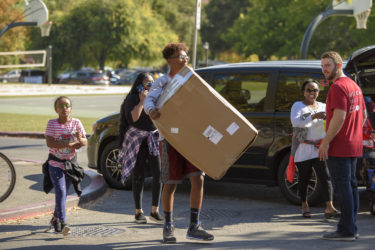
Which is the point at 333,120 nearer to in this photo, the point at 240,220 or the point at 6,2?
the point at 240,220

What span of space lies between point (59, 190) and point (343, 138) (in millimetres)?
2777

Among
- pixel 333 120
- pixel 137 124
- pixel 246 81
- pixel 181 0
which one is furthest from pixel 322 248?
pixel 181 0

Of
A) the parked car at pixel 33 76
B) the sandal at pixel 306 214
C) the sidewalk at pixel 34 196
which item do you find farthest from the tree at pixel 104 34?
the sandal at pixel 306 214

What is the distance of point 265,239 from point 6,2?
50.3 meters

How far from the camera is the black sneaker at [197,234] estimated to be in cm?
611

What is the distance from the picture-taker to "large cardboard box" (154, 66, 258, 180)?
5.78 metres

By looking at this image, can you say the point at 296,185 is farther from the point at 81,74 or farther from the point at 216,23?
the point at 216,23

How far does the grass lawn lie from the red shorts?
1027cm

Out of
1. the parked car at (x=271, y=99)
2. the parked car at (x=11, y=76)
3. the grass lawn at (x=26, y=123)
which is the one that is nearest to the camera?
the parked car at (x=271, y=99)

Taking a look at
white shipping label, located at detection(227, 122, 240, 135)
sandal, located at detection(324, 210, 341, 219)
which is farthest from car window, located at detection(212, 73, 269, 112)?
white shipping label, located at detection(227, 122, 240, 135)

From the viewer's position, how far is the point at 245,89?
8.40 meters

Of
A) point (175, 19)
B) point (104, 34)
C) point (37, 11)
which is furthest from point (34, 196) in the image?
point (175, 19)

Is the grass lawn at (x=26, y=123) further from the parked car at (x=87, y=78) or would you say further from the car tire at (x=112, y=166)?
the parked car at (x=87, y=78)

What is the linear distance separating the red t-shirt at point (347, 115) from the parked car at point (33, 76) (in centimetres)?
5634
